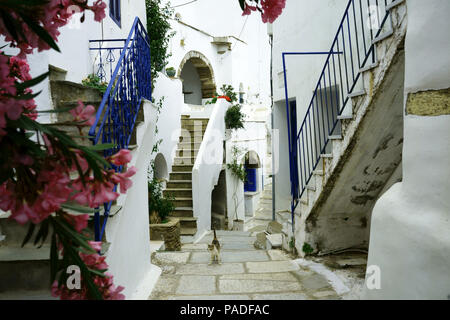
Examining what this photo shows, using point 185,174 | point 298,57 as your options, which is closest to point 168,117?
point 185,174

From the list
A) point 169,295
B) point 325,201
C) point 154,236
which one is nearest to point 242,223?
point 154,236

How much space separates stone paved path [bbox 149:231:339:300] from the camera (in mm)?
3088

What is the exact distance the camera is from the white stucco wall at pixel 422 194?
1.95 m

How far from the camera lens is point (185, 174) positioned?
8414 millimetres

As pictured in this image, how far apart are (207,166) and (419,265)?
665cm

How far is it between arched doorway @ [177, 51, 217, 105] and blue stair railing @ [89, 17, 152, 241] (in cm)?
988

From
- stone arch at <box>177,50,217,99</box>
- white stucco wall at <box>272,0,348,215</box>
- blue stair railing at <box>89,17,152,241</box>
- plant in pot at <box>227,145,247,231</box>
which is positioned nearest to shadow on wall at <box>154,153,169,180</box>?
white stucco wall at <box>272,0,348,215</box>

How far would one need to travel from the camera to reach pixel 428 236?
1.97 metres

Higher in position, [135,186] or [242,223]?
[135,186]

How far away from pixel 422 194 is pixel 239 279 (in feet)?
6.82

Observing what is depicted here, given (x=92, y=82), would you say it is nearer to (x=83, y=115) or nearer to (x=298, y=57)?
(x=298, y=57)

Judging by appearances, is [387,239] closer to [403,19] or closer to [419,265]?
[419,265]

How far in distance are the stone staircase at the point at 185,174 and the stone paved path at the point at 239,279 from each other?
2.85 meters

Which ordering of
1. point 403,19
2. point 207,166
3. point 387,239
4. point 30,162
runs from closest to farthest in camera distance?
point 30,162 < point 387,239 < point 403,19 < point 207,166
